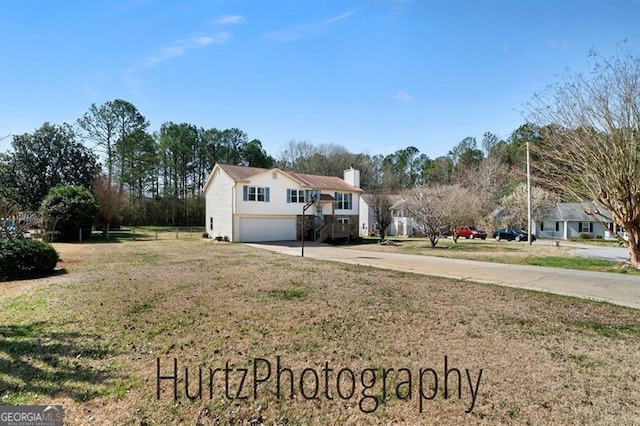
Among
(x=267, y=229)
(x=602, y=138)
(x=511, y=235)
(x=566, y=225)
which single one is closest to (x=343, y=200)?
(x=267, y=229)

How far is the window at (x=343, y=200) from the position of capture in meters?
31.0

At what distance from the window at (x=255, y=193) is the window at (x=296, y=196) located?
85.5 inches

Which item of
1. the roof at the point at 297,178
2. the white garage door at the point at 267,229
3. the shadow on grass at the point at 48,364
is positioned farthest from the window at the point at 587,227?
the shadow on grass at the point at 48,364

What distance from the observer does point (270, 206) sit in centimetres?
2641

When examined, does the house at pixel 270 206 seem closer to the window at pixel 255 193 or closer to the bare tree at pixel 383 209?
the window at pixel 255 193

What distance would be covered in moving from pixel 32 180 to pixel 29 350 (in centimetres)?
3897

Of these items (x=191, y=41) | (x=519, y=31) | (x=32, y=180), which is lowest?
(x=32, y=180)

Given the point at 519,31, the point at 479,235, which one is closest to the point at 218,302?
the point at 519,31

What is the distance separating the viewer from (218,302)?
7.11 meters

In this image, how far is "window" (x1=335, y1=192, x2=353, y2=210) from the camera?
30952 millimetres

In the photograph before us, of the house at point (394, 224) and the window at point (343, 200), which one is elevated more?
the window at point (343, 200)

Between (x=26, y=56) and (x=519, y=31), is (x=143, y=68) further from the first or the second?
(x=519, y=31)

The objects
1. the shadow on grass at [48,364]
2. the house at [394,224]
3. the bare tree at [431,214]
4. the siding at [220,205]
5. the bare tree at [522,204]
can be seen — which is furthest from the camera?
the house at [394,224]

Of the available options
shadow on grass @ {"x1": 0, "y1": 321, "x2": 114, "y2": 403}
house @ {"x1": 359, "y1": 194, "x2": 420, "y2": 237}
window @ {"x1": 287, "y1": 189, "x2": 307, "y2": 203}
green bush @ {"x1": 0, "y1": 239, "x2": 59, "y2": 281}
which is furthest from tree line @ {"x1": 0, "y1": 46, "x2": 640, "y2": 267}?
shadow on grass @ {"x1": 0, "y1": 321, "x2": 114, "y2": 403}
